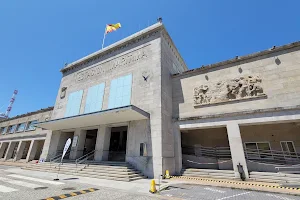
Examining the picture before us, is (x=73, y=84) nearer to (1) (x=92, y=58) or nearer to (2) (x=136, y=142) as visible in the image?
(1) (x=92, y=58)

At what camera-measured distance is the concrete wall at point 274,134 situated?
42.1 ft

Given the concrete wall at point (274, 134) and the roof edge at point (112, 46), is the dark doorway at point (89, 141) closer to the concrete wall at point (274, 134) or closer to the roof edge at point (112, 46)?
the roof edge at point (112, 46)

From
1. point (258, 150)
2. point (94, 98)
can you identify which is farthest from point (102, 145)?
point (258, 150)

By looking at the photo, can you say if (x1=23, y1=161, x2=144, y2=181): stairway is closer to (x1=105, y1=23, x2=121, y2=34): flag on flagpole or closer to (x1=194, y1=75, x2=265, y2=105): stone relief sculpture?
(x1=194, y1=75, x2=265, y2=105): stone relief sculpture

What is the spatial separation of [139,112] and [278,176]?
1010 cm

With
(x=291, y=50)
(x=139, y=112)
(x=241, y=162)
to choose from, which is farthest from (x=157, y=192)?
(x=291, y=50)

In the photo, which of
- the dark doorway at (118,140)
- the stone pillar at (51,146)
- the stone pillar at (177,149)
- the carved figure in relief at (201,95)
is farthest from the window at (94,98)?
the carved figure in relief at (201,95)

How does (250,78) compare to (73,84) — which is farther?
(73,84)

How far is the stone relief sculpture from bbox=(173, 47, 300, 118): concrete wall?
40cm

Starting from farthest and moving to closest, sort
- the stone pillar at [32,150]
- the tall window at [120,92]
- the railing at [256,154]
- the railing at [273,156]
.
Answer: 1. the stone pillar at [32,150]
2. the tall window at [120,92]
3. the railing at [256,154]
4. the railing at [273,156]

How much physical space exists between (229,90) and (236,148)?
4722 mm

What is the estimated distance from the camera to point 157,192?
6859 mm

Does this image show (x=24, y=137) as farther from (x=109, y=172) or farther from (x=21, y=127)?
(x=109, y=172)

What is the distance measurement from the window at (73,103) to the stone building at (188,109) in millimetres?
200
